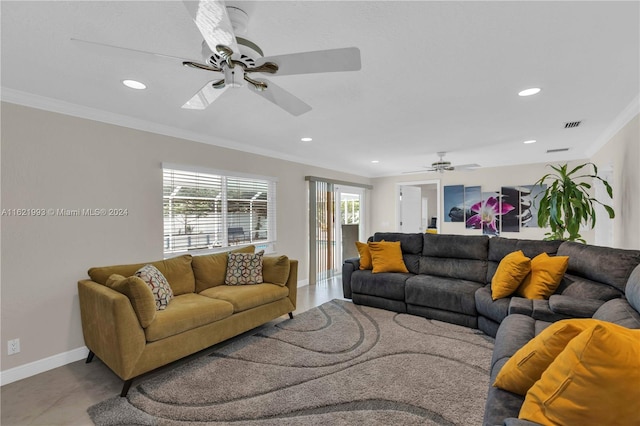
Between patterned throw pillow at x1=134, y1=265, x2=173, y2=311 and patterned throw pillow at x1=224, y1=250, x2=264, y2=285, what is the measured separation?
0.81 meters

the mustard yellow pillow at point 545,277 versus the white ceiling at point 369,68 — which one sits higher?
the white ceiling at point 369,68

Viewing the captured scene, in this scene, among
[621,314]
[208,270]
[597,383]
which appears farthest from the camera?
[208,270]

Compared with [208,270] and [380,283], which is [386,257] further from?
[208,270]

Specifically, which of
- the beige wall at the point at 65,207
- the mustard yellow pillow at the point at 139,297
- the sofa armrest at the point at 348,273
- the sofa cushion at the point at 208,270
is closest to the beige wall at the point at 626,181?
the sofa armrest at the point at 348,273

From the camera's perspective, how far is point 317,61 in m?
1.54

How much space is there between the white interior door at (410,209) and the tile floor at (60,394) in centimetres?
586

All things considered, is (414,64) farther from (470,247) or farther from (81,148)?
(81,148)

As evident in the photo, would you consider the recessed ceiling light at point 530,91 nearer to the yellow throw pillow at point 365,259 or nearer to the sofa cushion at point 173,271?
the yellow throw pillow at point 365,259

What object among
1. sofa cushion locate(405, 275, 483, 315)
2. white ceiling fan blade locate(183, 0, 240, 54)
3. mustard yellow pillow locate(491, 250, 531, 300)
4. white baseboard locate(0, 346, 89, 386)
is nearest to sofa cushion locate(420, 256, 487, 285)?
sofa cushion locate(405, 275, 483, 315)

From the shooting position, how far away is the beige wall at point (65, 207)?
2557mm

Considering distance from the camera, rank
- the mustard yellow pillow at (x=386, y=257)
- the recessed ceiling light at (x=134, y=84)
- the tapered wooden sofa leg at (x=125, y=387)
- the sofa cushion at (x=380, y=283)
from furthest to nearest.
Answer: the mustard yellow pillow at (x=386, y=257), the sofa cushion at (x=380, y=283), the recessed ceiling light at (x=134, y=84), the tapered wooden sofa leg at (x=125, y=387)

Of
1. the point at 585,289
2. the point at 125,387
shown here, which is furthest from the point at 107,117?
the point at 585,289

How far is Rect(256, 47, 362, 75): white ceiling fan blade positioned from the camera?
1458 mm

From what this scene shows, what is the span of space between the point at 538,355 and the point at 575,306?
1.55m
